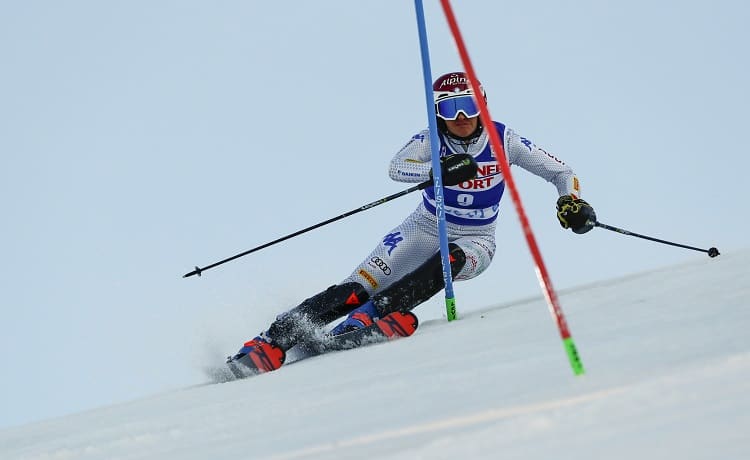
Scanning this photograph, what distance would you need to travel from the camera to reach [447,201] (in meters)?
5.59

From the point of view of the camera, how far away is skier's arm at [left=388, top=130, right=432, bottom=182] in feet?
17.6

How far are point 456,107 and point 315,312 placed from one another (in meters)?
1.35

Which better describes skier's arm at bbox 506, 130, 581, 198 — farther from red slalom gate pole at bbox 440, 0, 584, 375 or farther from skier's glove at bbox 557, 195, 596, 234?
red slalom gate pole at bbox 440, 0, 584, 375

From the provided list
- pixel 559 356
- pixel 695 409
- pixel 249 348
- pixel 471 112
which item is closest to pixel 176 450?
pixel 559 356

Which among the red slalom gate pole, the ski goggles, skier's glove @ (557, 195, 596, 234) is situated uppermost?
the red slalom gate pole

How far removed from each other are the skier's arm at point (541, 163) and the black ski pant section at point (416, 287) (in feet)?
2.39

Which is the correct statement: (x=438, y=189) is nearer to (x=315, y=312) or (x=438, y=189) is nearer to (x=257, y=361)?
(x=315, y=312)

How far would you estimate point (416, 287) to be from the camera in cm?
499


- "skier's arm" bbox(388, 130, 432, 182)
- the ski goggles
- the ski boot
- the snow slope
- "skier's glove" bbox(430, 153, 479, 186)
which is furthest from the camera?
"skier's arm" bbox(388, 130, 432, 182)

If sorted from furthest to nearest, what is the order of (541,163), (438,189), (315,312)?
(541,163) < (438,189) < (315,312)

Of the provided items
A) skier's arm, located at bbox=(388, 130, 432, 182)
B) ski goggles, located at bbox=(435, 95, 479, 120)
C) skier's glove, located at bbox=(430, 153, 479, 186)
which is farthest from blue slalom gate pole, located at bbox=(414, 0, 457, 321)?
skier's arm, located at bbox=(388, 130, 432, 182)

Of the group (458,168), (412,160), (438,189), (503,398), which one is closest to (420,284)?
(438,189)

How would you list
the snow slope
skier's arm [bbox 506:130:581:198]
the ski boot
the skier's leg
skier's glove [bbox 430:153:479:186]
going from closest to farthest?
the snow slope → the ski boot → the skier's leg → skier's glove [bbox 430:153:479:186] → skier's arm [bbox 506:130:581:198]

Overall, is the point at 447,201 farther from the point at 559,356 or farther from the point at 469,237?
the point at 559,356
